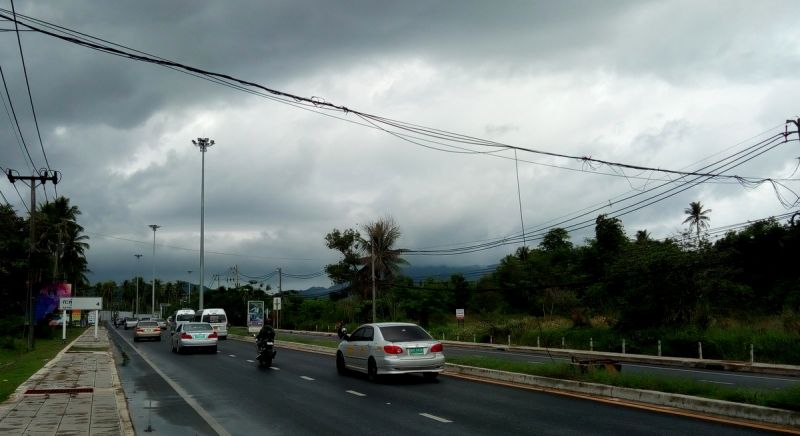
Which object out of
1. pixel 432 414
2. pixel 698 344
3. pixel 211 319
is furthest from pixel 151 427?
pixel 211 319

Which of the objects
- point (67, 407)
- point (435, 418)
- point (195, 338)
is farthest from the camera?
point (195, 338)

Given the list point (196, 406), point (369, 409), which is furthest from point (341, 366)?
point (369, 409)

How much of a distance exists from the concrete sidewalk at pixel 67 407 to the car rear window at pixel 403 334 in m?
6.47

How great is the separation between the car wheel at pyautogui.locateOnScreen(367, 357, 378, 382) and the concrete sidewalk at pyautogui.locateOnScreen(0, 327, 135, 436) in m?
6.03

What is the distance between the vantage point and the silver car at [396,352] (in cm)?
1595

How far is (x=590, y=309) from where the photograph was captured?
45.8 metres

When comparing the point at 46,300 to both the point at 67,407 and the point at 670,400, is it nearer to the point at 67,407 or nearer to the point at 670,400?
the point at 67,407

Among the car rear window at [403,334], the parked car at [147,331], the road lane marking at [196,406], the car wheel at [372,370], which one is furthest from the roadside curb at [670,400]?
the parked car at [147,331]

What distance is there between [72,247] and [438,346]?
239 ft

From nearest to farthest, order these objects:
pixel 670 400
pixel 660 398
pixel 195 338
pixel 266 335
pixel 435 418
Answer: pixel 435 418 → pixel 670 400 → pixel 660 398 → pixel 266 335 → pixel 195 338

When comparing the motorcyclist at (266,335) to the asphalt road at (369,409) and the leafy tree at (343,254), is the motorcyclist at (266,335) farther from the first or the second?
the leafy tree at (343,254)

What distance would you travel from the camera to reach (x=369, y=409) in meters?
11.8

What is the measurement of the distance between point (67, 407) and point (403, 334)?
26.3 feet

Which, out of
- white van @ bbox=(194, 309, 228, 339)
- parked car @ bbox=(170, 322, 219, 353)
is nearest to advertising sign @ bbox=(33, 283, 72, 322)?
white van @ bbox=(194, 309, 228, 339)
